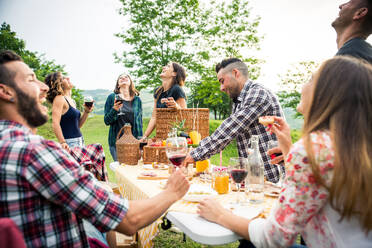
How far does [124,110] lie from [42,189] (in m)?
3.64

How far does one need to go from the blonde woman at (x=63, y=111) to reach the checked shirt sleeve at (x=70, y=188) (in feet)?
10.8

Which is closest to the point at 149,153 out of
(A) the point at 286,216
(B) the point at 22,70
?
(B) the point at 22,70

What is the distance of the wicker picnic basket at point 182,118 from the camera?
3279 millimetres

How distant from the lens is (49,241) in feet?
3.59

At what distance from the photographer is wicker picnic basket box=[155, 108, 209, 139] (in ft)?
10.8

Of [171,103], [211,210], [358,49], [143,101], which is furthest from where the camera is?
[143,101]

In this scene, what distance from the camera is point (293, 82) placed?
18.3 meters

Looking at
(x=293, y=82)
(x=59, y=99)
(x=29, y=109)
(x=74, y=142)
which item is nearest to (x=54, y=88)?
(x=59, y=99)

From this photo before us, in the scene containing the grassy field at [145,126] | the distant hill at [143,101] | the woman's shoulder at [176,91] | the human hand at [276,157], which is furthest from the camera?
the distant hill at [143,101]

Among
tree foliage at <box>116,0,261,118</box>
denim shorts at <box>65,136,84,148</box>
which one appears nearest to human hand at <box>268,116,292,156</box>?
denim shorts at <box>65,136,84,148</box>

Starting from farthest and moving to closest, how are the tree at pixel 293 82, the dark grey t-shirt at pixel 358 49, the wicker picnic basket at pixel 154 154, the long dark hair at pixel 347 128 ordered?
1. the tree at pixel 293 82
2. the wicker picnic basket at pixel 154 154
3. the dark grey t-shirt at pixel 358 49
4. the long dark hair at pixel 347 128

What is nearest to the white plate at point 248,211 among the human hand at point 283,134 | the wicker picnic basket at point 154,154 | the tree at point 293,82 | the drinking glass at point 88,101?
the human hand at point 283,134

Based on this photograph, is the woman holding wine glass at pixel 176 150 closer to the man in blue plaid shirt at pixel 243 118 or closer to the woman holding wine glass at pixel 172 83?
the man in blue plaid shirt at pixel 243 118

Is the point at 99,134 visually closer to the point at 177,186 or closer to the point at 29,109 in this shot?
the point at 29,109
